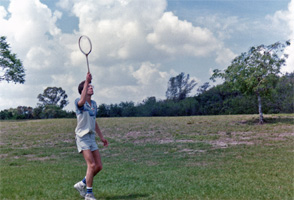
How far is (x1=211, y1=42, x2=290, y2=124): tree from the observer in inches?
1029

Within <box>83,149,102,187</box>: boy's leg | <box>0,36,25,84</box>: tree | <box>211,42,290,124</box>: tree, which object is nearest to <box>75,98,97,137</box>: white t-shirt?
<box>83,149,102,187</box>: boy's leg

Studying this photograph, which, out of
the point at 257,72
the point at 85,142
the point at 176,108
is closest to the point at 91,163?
the point at 85,142

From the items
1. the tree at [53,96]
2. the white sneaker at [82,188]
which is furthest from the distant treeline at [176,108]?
the white sneaker at [82,188]

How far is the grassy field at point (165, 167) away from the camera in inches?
309

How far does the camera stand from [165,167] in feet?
38.2

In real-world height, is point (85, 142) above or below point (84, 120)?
below

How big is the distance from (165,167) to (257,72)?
18.0 metres

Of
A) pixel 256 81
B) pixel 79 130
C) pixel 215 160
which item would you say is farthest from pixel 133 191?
pixel 256 81

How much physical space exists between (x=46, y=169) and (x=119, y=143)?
8292 millimetres

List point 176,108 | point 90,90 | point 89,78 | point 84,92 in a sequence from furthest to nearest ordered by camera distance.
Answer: point 176,108
point 90,90
point 89,78
point 84,92

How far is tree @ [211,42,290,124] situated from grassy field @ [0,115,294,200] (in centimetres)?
504

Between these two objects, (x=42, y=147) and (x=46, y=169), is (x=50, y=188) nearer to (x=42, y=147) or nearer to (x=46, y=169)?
(x=46, y=169)

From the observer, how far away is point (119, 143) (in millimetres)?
19938

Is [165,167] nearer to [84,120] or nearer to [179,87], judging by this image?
[84,120]
